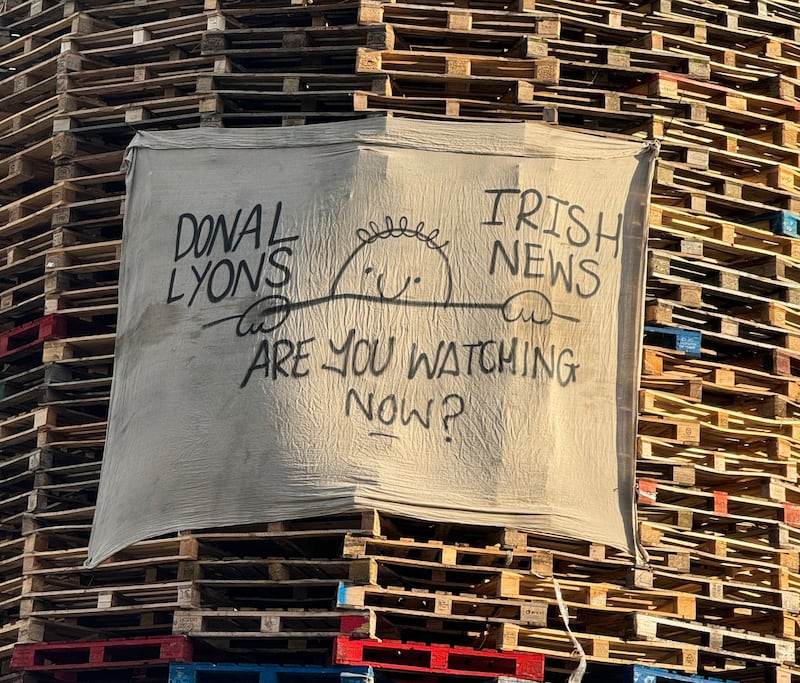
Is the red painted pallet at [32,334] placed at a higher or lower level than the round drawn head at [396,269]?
lower

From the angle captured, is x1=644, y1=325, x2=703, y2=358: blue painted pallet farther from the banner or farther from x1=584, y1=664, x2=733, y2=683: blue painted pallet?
x1=584, y1=664, x2=733, y2=683: blue painted pallet

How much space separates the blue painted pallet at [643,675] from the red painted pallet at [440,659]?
2.43 feet

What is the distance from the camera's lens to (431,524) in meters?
14.1

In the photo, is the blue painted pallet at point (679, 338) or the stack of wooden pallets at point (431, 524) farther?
the blue painted pallet at point (679, 338)

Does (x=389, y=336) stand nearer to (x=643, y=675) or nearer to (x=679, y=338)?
(x=679, y=338)

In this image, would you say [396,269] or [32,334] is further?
[32,334]

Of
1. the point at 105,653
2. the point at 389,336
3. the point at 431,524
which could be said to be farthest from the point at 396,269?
the point at 105,653

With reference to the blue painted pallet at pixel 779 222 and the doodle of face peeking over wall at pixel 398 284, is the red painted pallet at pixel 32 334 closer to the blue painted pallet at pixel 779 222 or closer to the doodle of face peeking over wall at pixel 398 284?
the doodle of face peeking over wall at pixel 398 284

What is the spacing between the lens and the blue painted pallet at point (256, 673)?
1315cm

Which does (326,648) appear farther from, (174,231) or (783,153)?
(783,153)

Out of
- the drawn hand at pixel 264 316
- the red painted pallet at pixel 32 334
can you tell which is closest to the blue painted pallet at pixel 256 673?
the drawn hand at pixel 264 316

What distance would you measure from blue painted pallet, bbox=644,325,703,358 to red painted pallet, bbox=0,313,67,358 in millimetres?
5246

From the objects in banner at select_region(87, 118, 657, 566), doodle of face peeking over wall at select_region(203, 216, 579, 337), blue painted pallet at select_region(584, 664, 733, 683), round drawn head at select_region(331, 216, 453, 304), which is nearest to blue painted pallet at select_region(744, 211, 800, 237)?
banner at select_region(87, 118, 657, 566)

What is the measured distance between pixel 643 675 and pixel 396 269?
3.80 metres
